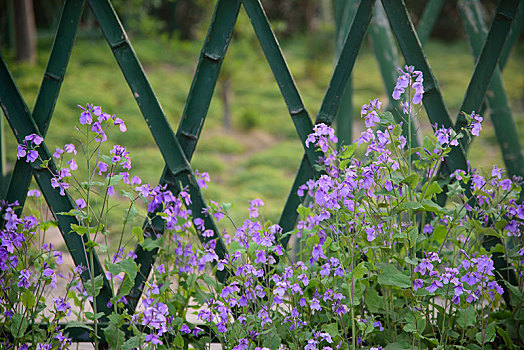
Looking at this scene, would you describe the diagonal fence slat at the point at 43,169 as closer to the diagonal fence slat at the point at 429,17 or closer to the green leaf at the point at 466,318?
the green leaf at the point at 466,318

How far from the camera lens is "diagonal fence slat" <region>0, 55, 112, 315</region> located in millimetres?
1509

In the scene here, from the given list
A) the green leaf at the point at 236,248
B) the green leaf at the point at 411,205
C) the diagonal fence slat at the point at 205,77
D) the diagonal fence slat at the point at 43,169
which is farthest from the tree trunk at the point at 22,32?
the green leaf at the point at 411,205

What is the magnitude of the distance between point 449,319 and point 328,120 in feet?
2.22

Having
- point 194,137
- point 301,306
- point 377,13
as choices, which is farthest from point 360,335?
point 377,13

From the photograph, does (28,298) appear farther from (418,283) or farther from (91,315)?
(418,283)

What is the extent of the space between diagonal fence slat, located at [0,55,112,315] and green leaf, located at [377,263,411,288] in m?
0.81

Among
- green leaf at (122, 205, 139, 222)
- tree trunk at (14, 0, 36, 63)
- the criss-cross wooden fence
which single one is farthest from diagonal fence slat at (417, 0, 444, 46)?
tree trunk at (14, 0, 36, 63)

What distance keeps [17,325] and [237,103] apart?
5772 mm

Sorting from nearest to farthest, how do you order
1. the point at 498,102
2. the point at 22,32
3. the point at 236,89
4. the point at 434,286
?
the point at 434,286 < the point at 498,102 < the point at 22,32 < the point at 236,89

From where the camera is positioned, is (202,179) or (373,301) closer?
(373,301)

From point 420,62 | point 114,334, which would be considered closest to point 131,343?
point 114,334

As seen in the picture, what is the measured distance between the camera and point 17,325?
55.4 inches

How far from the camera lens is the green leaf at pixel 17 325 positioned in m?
1.40

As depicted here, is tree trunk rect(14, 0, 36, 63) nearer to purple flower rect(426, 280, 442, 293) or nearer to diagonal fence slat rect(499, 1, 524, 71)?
diagonal fence slat rect(499, 1, 524, 71)
